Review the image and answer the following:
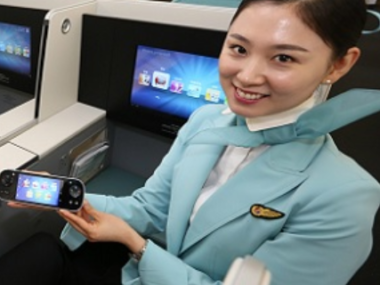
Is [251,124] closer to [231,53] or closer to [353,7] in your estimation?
[231,53]

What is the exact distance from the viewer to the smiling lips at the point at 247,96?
0.59 m

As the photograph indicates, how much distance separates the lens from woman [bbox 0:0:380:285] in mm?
540

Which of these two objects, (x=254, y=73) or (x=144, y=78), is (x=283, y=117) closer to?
(x=254, y=73)

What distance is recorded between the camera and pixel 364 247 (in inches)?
24.8

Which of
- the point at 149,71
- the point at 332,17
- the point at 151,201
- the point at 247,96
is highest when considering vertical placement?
the point at 332,17

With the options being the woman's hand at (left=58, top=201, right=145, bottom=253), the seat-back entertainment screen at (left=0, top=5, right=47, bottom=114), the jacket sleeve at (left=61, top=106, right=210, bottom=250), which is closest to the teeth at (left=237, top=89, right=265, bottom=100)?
the jacket sleeve at (left=61, top=106, right=210, bottom=250)

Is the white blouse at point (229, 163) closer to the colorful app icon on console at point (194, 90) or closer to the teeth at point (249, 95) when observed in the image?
the teeth at point (249, 95)

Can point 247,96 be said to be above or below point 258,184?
above

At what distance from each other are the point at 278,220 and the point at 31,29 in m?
1.20

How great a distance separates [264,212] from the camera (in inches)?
25.3

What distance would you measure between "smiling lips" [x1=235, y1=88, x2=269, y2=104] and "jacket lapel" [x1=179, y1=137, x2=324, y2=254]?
4.8 inches

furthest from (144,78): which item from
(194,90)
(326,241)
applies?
(326,241)

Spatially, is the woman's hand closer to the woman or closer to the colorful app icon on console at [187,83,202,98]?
the woman

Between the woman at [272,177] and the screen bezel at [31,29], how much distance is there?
2.84 ft
